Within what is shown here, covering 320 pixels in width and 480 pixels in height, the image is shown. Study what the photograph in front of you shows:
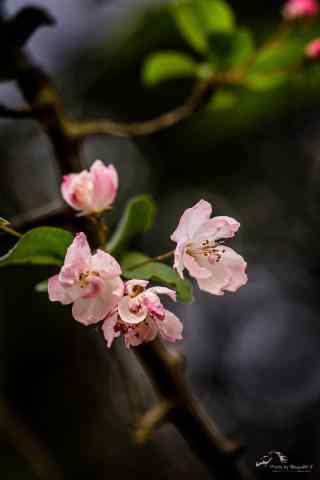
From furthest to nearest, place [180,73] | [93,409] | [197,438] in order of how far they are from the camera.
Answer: [93,409], [180,73], [197,438]

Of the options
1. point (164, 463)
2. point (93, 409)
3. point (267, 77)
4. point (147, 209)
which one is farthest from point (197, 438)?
point (93, 409)

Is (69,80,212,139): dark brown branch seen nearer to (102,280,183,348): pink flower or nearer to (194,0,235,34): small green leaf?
(194,0,235,34): small green leaf

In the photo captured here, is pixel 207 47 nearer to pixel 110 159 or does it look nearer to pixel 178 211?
pixel 178 211

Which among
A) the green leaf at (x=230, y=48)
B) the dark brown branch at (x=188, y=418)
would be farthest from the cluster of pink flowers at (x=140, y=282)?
the green leaf at (x=230, y=48)

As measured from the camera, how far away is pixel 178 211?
3141mm

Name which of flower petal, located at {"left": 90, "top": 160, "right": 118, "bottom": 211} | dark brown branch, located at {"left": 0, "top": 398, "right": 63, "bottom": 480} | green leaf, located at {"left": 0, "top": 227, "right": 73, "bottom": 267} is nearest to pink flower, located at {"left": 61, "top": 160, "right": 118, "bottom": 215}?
flower petal, located at {"left": 90, "top": 160, "right": 118, "bottom": 211}

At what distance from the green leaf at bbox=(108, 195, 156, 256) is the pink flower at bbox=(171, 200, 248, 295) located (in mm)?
106

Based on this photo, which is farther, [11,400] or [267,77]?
[11,400]

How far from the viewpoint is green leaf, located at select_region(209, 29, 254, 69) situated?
4.15 ft

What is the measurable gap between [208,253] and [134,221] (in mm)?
130

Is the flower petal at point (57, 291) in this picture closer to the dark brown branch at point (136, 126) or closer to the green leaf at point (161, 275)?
the green leaf at point (161, 275)

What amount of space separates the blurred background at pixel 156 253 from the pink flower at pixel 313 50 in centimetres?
127

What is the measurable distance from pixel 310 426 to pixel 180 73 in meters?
2.11
